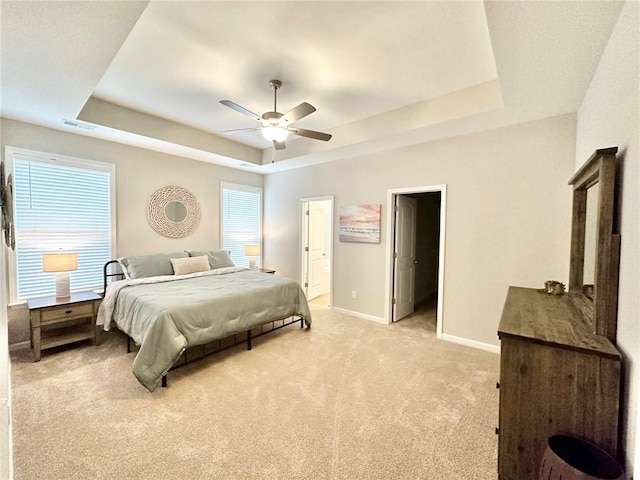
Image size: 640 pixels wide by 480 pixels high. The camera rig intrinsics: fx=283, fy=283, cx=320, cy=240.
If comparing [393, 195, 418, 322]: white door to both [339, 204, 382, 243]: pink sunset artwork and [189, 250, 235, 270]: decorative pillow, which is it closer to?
[339, 204, 382, 243]: pink sunset artwork

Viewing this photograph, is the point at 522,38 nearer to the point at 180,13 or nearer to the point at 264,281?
the point at 180,13

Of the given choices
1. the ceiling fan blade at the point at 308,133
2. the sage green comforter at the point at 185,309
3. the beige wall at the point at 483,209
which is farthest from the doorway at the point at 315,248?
the ceiling fan blade at the point at 308,133

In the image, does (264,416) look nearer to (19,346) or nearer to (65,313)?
(65,313)

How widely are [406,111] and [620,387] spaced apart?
3029 millimetres

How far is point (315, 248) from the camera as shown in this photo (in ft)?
19.2

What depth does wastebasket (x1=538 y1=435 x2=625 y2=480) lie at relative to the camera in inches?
43.4

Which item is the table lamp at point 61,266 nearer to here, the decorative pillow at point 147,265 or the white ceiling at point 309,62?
the decorative pillow at point 147,265

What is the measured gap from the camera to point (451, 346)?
11.5 ft

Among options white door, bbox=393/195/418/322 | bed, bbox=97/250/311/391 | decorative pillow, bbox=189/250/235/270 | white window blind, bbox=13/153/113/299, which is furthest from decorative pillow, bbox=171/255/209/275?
white door, bbox=393/195/418/322

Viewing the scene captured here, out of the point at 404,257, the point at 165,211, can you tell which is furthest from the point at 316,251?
the point at 165,211

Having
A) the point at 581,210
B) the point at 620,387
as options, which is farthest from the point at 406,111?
the point at 620,387

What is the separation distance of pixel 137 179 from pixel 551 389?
5.01m

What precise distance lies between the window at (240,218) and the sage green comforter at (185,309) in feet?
4.88

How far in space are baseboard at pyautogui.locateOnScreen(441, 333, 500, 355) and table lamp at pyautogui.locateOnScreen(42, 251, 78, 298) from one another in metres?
4.58
